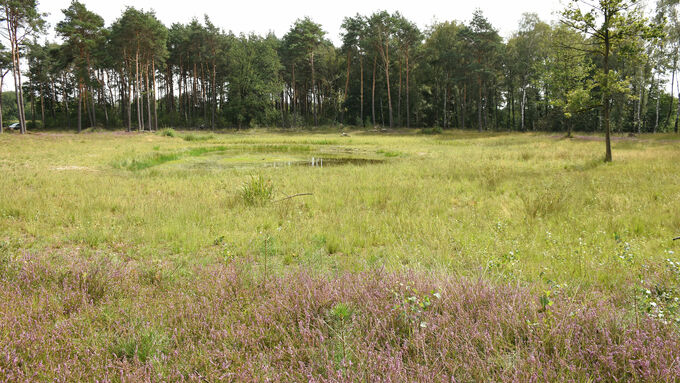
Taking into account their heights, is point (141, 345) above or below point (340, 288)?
below

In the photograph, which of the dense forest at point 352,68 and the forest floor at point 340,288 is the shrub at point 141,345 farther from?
the dense forest at point 352,68

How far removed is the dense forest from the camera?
39.6 meters

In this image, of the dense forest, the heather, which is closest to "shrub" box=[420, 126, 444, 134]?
the dense forest

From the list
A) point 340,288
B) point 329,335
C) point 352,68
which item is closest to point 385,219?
point 340,288

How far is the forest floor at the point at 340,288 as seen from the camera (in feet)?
7.73

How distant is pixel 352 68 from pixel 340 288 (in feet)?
207

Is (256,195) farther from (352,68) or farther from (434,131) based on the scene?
(352,68)

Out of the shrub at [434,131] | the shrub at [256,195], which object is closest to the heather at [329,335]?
the shrub at [256,195]

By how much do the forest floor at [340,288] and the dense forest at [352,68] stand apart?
30.6 metres

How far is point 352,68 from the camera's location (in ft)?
204

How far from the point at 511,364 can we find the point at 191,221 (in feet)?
22.7

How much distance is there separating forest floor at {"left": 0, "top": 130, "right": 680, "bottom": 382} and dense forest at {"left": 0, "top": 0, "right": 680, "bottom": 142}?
30.6m

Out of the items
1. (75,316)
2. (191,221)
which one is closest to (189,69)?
(191,221)

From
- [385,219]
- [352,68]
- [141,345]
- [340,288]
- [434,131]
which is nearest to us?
[141,345]
